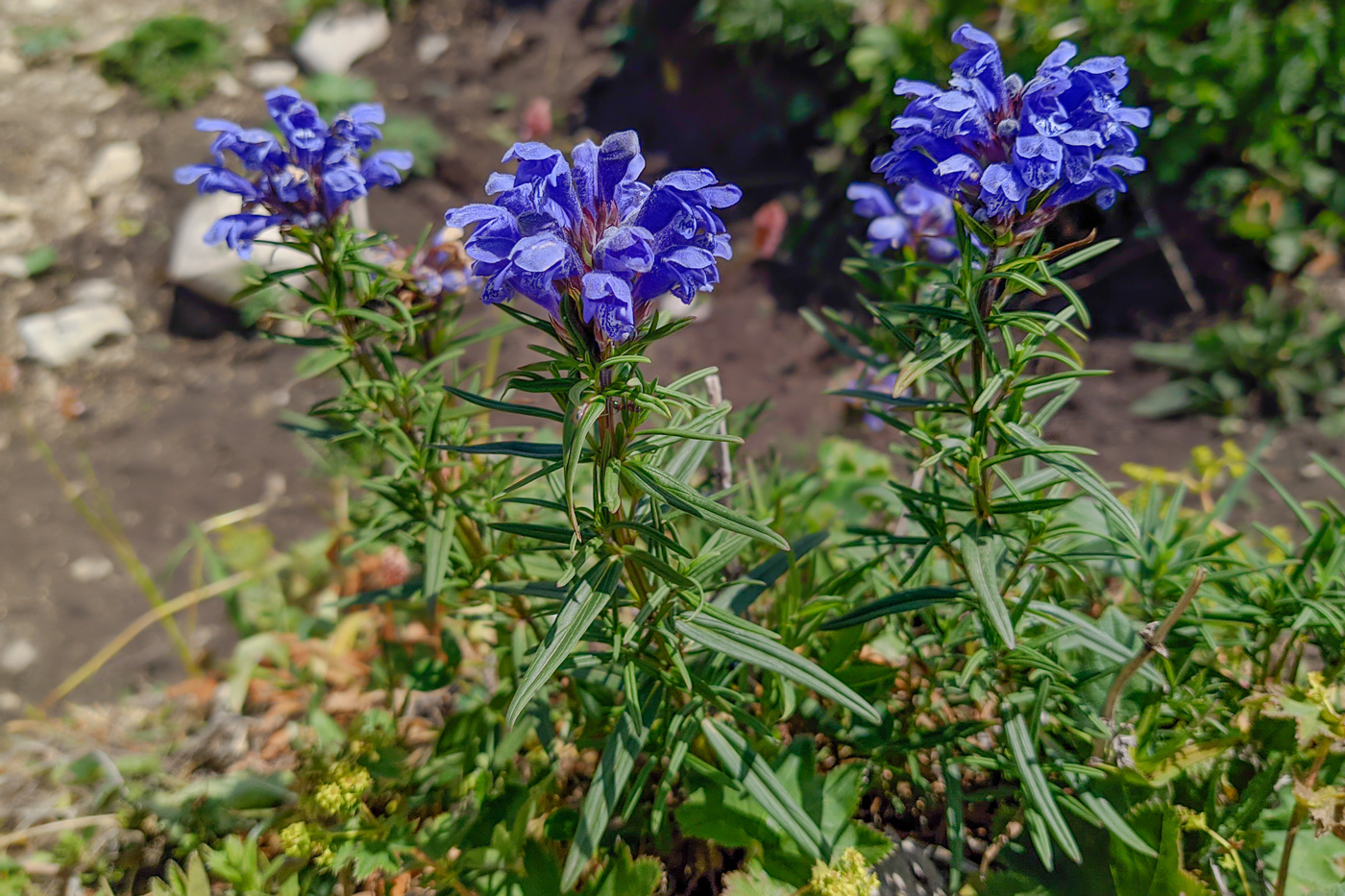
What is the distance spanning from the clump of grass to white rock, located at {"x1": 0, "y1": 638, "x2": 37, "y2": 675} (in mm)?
3791

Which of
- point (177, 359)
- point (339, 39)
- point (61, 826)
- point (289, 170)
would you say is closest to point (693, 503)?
point (289, 170)

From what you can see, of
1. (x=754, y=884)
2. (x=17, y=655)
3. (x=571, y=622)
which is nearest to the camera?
(x=571, y=622)

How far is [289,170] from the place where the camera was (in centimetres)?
188

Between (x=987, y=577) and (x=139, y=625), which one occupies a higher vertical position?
(x=987, y=577)

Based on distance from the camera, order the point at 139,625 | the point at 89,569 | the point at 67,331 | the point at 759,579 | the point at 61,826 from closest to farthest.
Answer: the point at 759,579 → the point at 61,826 → the point at 139,625 → the point at 89,569 → the point at 67,331

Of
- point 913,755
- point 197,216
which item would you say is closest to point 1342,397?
point 913,755

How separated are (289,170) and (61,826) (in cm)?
220

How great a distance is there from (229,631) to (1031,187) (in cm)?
395

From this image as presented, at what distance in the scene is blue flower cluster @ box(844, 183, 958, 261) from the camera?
2248mm

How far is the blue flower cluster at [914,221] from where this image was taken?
225 cm

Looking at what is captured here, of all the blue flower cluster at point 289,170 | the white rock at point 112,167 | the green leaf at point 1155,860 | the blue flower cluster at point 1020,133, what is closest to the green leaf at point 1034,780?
the green leaf at point 1155,860

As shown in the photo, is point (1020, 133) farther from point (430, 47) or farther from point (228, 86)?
point (228, 86)

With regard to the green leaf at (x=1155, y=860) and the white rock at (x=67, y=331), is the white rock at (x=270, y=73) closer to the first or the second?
the white rock at (x=67, y=331)

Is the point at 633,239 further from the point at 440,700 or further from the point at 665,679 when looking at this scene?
the point at 440,700
